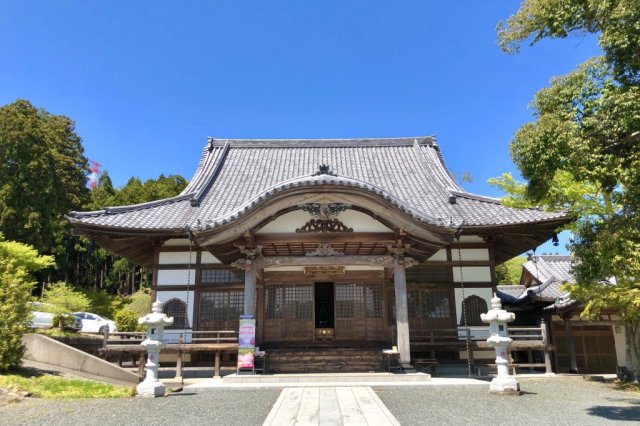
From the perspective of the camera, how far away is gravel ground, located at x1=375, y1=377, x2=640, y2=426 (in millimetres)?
6891

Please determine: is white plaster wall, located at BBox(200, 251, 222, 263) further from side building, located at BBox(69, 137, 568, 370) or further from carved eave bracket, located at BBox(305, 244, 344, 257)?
carved eave bracket, located at BBox(305, 244, 344, 257)

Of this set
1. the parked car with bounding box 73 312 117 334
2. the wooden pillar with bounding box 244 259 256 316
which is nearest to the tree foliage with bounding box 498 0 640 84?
the wooden pillar with bounding box 244 259 256 316

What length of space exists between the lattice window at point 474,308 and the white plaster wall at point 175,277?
9462 millimetres

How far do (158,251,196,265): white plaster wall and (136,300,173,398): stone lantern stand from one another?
5.10 metres

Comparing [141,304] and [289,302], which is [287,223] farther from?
[141,304]

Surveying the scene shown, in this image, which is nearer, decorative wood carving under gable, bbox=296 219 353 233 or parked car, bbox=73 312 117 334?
decorative wood carving under gable, bbox=296 219 353 233

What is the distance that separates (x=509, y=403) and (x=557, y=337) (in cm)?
1245

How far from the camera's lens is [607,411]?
25.5 ft

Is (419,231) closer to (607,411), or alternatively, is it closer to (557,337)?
(607,411)

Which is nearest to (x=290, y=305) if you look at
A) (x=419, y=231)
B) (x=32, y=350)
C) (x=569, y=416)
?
(x=419, y=231)

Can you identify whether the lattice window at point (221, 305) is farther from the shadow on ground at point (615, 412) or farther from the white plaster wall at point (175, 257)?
the shadow on ground at point (615, 412)

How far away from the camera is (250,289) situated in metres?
12.2

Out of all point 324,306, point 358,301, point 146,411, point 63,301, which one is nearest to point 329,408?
point 146,411

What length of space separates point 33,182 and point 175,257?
2283 centimetres
